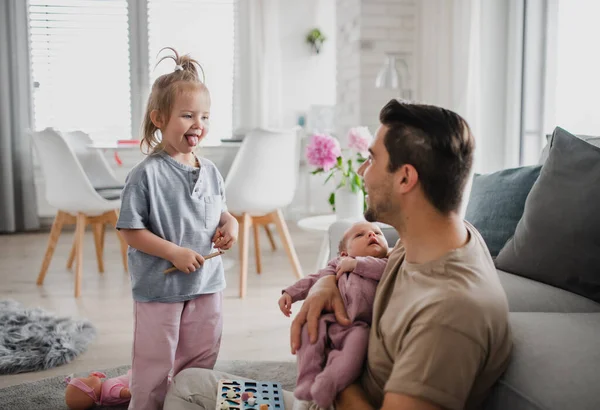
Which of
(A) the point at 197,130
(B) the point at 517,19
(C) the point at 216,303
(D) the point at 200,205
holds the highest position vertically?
(B) the point at 517,19

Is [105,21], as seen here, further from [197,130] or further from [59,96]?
[197,130]

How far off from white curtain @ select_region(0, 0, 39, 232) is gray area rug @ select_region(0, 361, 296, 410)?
359 cm

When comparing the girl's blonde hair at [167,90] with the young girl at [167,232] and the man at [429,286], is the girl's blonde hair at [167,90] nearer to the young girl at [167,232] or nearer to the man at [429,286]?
the young girl at [167,232]

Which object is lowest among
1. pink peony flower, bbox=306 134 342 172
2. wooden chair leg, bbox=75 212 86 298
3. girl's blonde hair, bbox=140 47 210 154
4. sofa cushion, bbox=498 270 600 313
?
wooden chair leg, bbox=75 212 86 298

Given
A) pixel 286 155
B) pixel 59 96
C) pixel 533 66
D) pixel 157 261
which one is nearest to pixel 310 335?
pixel 157 261

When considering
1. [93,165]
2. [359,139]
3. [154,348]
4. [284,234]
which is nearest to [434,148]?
[154,348]

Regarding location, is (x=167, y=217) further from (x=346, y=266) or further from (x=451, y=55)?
(x=451, y=55)

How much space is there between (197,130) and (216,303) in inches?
19.7

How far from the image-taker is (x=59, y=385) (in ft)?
7.22

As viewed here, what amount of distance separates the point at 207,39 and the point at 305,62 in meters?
0.95

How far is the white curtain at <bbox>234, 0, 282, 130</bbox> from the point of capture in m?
5.78

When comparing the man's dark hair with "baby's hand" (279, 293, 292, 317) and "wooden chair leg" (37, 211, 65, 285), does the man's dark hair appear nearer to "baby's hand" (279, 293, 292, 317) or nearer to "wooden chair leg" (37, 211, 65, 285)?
"baby's hand" (279, 293, 292, 317)

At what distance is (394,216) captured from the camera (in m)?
1.09

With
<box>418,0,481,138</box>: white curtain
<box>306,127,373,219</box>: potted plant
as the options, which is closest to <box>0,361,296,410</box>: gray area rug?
<box>306,127,373,219</box>: potted plant
